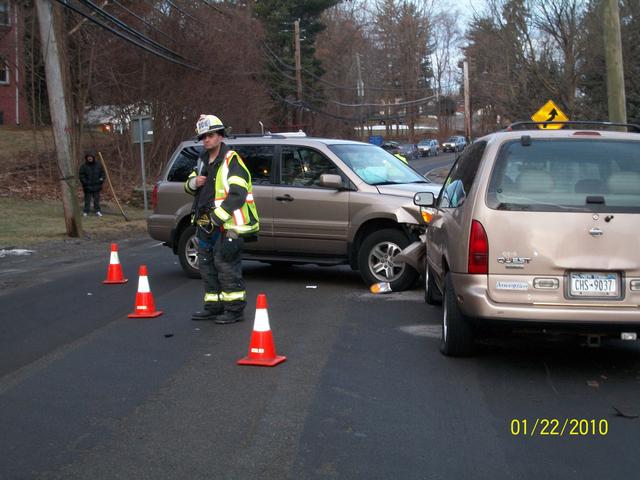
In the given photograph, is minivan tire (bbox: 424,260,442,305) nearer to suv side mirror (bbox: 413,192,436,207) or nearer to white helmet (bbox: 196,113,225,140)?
suv side mirror (bbox: 413,192,436,207)

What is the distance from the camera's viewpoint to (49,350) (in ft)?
25.6

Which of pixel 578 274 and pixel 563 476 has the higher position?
pixel 578 274

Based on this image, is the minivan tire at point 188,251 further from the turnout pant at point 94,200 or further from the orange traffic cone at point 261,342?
the turnout pant at point 94,200

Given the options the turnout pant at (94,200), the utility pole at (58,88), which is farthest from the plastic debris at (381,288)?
the turnout pant at (94,200)

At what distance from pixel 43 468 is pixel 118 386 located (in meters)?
1.73

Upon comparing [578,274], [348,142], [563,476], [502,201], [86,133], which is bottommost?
[563,476]

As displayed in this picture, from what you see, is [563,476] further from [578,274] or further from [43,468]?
[43,468]

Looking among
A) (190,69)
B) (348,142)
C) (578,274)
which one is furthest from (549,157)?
(190,69)

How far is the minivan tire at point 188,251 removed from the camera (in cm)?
1206

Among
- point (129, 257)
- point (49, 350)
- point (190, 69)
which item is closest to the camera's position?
point (49, 350)

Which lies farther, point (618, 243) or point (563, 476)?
point (618, 243)

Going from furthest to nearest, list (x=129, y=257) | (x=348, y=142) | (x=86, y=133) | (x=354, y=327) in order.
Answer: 1. (x=86, y=133)
2. (x=129, y=257)
3. (x=348, y=142)
4. (x=354, y=327)
